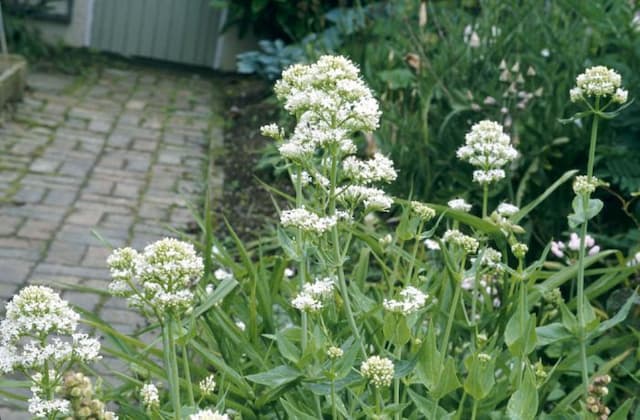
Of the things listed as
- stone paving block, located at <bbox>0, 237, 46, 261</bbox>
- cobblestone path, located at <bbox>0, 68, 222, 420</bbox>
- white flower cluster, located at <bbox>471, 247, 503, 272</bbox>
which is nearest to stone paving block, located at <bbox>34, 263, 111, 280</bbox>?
cobblestone path, located at <bbox>0, 68, 222, 420</bbox>

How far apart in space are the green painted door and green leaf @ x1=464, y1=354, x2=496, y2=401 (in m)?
8.48

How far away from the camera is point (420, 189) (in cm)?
461

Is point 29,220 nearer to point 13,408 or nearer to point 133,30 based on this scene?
point 13,408

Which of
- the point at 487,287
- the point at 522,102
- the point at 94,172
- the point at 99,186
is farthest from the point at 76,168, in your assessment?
the point at 487,287

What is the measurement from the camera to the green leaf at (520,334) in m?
1.95

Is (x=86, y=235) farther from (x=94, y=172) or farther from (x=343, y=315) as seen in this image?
(x=343, y=315)

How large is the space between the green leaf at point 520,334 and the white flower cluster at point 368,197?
1.11ft

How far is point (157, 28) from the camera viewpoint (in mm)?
10055

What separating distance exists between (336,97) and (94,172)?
15.4 ft

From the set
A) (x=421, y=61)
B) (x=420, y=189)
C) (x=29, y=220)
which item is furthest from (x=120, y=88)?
(x=420, y=189)

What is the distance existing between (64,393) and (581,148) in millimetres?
3096

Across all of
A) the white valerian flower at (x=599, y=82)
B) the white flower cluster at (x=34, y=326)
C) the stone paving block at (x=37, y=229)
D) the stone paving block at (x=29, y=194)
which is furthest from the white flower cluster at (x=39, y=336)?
the stone paving block at (x=29, y=194)

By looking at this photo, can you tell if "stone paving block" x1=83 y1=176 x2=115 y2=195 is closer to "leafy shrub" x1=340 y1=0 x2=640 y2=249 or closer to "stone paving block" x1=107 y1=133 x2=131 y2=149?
"stone paving block" x1=107 y1=133 x2=131 y2=149

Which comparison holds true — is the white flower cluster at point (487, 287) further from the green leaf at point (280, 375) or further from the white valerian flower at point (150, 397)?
the white valerian flower at point (150, 397)
